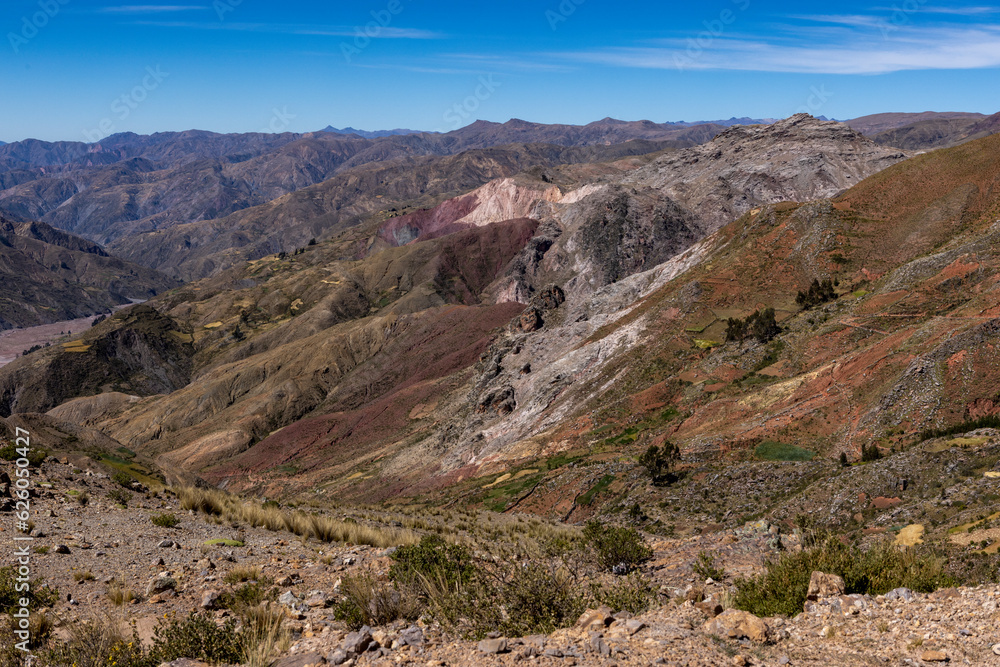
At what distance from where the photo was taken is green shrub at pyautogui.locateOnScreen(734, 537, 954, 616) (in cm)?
841

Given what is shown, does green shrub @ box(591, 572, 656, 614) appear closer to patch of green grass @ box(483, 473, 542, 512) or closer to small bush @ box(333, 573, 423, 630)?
small bush @ box(333, 573, 423, 630)

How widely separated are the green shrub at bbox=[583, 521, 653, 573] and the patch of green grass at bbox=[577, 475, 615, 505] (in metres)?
14.7

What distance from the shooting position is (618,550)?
13.0 meters

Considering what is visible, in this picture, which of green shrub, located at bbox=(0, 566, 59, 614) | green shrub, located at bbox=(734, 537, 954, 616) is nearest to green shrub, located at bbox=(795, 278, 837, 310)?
green shrub, located at bbox=(734, 537, 954, 616)

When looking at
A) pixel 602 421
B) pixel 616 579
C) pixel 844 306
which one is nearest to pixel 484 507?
pixel 602 421

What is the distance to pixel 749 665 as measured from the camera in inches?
264

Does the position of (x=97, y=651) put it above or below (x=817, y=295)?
below

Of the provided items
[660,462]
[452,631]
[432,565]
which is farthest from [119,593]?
[660,462]

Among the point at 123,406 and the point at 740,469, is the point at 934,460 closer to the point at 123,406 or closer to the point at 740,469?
the point at 740,469

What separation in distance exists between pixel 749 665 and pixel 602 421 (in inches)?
1313

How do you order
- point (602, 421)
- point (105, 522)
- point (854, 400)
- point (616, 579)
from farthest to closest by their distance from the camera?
point (602, 421), point (854, 400), point (105, 522), point (616, 579)

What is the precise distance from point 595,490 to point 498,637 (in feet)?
70.9

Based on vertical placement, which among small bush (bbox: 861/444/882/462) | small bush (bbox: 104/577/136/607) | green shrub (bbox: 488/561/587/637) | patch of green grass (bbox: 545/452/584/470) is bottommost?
patch of green grass (bbox: 545/452/584/470)

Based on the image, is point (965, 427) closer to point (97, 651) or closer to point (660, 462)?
point (660, 462)
